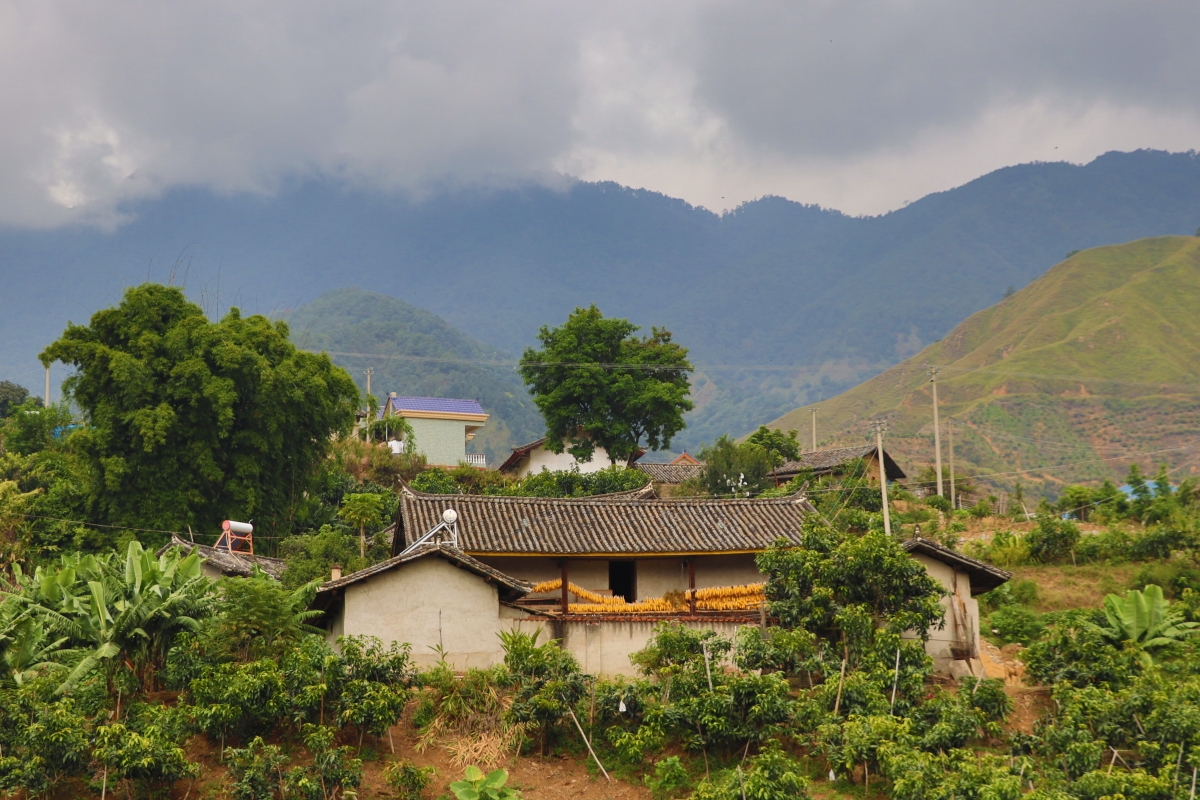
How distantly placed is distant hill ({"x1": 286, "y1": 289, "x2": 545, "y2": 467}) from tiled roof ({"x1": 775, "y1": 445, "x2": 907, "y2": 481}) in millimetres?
54253

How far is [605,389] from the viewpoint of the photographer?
173ft

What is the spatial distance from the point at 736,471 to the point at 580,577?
18.4 metres

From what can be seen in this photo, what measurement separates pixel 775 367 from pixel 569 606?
170213 millimetres

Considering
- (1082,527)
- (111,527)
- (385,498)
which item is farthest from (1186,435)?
(111,527)

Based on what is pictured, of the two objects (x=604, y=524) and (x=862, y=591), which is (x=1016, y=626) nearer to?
(x=862, y=591)

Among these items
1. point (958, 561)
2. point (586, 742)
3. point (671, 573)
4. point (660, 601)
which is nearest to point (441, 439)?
point (671, 573)

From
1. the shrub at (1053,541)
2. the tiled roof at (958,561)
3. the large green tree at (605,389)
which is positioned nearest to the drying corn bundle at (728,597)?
the tiled roof at (958,561)

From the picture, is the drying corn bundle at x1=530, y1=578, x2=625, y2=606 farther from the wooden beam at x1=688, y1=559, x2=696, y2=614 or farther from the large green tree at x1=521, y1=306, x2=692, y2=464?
the large green tree at x1=521, y1=306, x2=692, y2=464

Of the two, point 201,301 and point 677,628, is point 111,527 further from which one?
point 677,628

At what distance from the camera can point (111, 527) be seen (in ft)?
111

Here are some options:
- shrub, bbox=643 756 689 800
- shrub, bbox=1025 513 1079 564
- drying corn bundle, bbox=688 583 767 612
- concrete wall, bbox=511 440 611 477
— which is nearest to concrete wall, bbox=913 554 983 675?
drying corn bundle, bbox=688 583 767 612

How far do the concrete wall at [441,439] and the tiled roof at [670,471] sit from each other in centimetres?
1260

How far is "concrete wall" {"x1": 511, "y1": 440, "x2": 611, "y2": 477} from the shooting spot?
2196 inches

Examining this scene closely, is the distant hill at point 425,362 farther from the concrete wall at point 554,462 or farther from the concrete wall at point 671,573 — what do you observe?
the concrete wall at point 671,573
